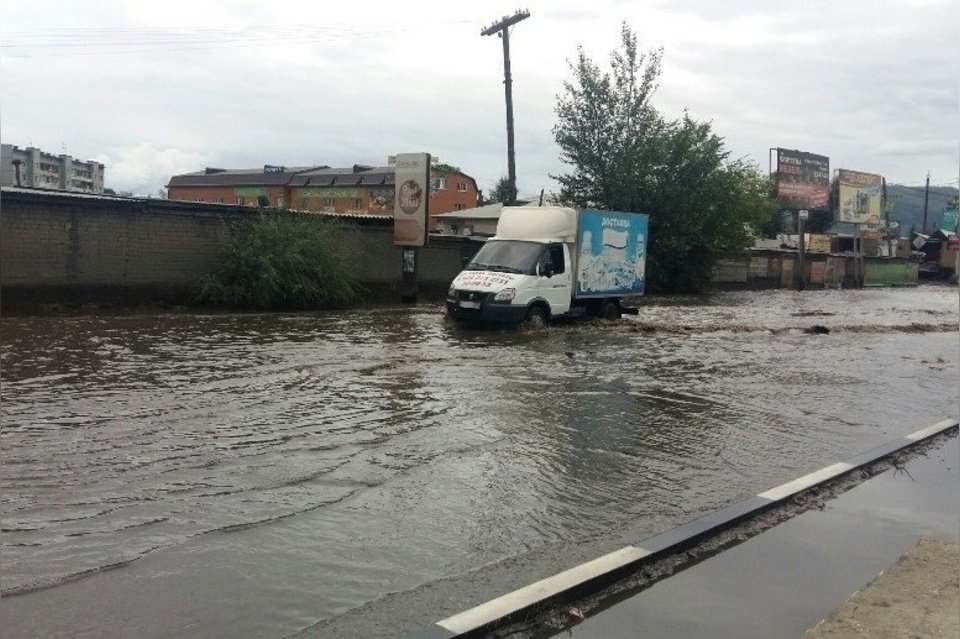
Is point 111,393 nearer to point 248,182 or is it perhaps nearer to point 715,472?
point 715,472

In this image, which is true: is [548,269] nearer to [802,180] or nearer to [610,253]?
[610,253]

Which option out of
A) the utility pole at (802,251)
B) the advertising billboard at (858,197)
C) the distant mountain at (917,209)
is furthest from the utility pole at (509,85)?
the distant mountain at (917,209)

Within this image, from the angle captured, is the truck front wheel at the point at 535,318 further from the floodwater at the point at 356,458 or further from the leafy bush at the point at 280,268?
the leafy bush at the point at 280,268

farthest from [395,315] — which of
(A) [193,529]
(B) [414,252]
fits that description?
(A) [193,529]

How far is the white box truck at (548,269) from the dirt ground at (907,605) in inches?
487

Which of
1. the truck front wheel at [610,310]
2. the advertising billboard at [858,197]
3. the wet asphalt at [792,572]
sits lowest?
the wet asphalt at [792,572]

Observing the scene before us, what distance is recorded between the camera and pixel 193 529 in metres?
5.43

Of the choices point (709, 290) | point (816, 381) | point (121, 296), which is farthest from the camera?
point (709, 290)

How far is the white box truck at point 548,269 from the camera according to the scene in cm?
1745

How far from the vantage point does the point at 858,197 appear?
2331 inches

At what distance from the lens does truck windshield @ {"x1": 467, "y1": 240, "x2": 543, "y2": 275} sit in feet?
59.0

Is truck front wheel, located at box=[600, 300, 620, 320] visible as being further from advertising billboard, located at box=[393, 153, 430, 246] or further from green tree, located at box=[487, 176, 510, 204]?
green tree, located at box=[487, 176, 510, 204]

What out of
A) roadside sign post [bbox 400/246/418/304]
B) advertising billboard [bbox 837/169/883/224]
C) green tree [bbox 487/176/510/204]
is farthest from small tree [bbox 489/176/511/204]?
roadside sign post [bbox 400/246/418/304]

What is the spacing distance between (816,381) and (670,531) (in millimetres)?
8854
